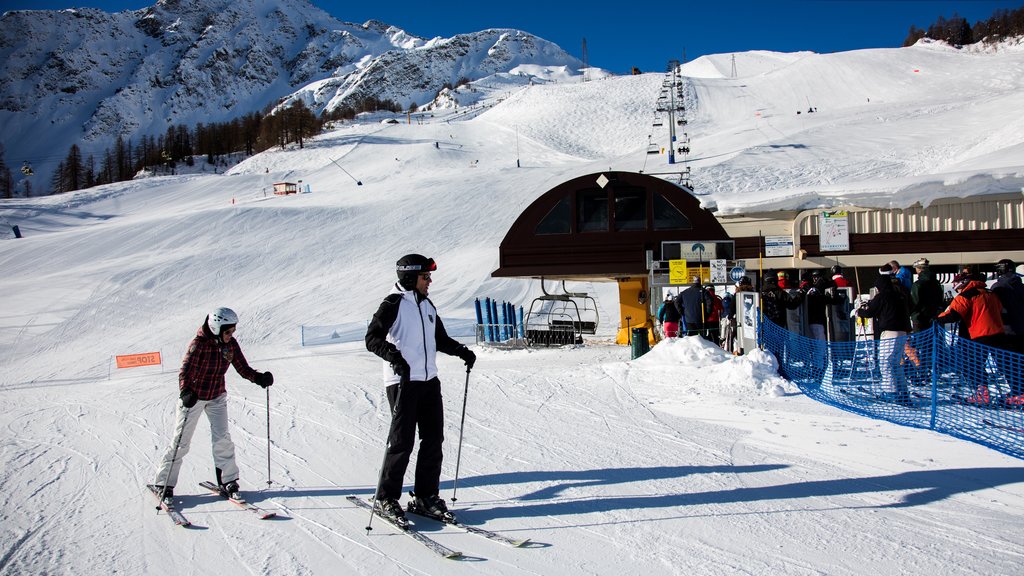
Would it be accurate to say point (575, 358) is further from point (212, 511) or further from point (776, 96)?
point (776, 96)

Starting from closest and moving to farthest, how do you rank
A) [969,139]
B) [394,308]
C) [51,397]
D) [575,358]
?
[394,308], [51,397], [575,358], [969,139]

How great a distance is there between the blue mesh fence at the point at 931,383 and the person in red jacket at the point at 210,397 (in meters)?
5.99

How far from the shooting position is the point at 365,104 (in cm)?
10275

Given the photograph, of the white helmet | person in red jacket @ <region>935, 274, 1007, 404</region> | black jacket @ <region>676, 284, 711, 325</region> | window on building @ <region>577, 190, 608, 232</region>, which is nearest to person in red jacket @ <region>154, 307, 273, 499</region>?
the white helmet

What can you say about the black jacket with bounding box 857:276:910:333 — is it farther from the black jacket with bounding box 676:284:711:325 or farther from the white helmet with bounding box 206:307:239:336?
the white helmet with bounding box 206:307:239:336

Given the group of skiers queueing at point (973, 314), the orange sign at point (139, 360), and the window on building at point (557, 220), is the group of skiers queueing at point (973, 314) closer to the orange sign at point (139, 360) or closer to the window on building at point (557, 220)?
the window on building at point (557, 220)

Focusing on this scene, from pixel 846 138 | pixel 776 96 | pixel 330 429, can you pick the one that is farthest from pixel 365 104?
pixel 330 429

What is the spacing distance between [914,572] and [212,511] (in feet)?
14.2

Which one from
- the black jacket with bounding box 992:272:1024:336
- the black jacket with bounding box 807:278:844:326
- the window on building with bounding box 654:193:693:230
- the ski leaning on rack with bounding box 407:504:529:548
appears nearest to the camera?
the ski leaning on rack with bounding box 407:504:529:548

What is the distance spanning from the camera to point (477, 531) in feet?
13.8

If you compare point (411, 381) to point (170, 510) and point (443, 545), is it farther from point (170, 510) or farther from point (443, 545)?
point (170, 510)

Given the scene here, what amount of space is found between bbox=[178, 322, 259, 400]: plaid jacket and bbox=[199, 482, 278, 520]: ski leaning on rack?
2.27ft

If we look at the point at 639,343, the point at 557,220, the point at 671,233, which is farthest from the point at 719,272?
the point at 557,220

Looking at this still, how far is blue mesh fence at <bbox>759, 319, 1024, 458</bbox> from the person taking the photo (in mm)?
6192
